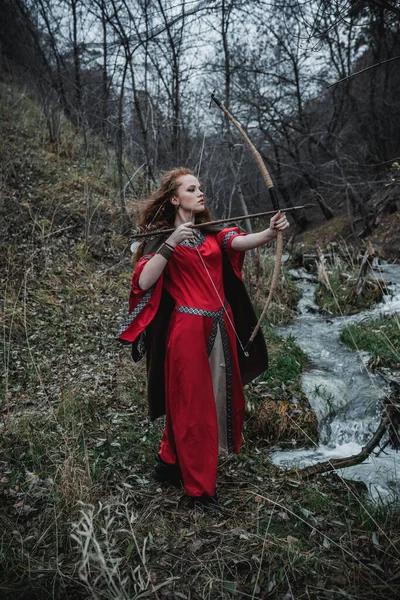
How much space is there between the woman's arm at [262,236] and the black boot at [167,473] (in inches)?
57.0

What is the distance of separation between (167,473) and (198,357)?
883mm

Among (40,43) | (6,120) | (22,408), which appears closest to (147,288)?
(22,408)

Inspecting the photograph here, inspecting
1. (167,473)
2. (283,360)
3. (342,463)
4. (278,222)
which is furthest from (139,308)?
(283,360)

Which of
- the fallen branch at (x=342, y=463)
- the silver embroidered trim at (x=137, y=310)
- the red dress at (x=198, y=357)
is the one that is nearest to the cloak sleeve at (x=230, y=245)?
the red dress at (x=198, y=357)

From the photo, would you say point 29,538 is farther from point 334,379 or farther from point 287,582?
point 334,379

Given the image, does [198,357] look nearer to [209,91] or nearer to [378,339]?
[378,339]

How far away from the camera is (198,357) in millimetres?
2357

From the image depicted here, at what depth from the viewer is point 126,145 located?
8.73m

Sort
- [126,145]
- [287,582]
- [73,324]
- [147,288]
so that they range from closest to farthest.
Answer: [287,582] < [147,288] < [73,324] < [126,145]

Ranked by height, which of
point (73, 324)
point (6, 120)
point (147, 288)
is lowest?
point (73, 324)

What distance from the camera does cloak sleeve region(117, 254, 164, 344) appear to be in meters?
2.40

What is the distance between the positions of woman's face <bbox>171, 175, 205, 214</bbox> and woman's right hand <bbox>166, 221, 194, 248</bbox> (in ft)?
1.02

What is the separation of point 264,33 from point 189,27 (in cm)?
468

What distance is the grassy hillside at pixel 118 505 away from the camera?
1.83 meters
